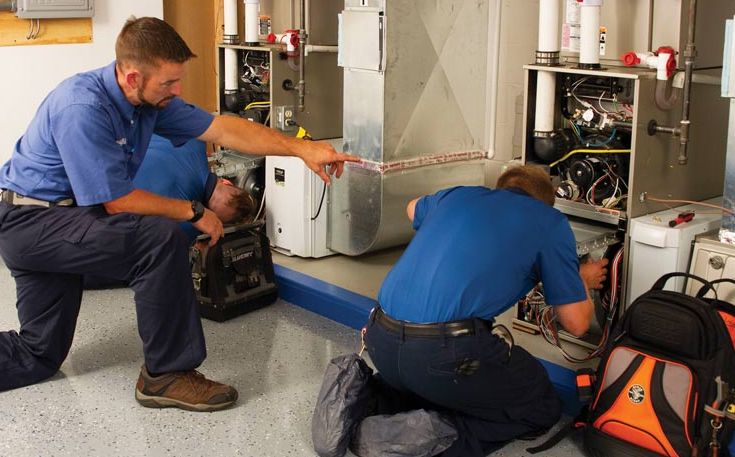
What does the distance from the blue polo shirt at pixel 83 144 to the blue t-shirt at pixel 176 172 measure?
0.79 meters

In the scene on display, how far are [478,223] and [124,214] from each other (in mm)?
1153

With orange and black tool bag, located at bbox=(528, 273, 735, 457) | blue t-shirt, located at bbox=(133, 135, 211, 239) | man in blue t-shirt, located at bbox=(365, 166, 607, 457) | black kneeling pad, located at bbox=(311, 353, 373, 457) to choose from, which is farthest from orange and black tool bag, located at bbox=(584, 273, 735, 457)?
blue t-shirt, located at bbox=(133, 135, 211, 239)

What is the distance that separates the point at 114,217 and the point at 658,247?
1.82m

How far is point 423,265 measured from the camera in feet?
9.27

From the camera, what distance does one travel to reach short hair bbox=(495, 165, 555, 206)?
118 inches

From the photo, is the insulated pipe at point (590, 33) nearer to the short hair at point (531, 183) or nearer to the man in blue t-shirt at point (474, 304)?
the short hair at point (531, 183)

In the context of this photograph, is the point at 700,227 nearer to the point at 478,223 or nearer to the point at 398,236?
the point at 478,223

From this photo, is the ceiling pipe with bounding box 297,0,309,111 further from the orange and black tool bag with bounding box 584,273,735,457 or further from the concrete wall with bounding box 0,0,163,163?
the orange and black tool bag with bounding box 584,273,735,457

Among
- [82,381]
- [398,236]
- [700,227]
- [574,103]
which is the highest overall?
[574,103]

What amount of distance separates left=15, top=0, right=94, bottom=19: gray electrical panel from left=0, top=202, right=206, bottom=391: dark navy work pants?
77.7 inches

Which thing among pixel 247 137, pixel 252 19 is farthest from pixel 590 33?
pixel 252 19

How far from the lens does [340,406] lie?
2883mm

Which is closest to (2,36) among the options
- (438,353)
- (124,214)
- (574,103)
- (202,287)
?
(202,287)

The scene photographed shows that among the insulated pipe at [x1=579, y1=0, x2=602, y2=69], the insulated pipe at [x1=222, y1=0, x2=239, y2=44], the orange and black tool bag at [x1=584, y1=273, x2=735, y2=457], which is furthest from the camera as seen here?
the insulated pipe at [x1=222, y1=0, x2=239, y2=44]
